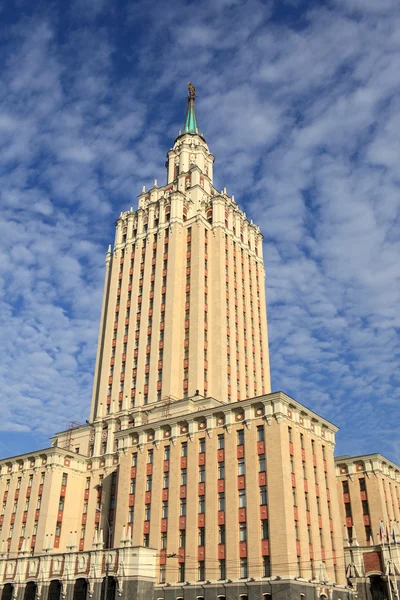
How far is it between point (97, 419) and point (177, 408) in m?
16.6

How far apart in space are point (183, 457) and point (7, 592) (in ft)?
93.7

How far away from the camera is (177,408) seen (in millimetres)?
77375

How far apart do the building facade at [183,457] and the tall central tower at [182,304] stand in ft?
0.88

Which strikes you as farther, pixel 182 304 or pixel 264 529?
pixel 182 304

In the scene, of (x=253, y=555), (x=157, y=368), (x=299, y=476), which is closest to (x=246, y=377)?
(x=157, y=368)

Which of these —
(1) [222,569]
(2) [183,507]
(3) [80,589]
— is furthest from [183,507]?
(3) [80,589]

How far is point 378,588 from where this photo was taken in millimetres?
65562

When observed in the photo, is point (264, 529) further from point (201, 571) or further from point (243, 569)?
point (201, 571)

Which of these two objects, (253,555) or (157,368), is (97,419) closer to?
(157,368)

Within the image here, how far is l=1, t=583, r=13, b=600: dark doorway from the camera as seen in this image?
7112 cm

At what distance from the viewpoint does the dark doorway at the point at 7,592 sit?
233 feet

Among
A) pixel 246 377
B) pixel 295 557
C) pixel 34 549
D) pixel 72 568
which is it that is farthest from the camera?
pixel 246 377

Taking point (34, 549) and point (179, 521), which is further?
point (34, 549)

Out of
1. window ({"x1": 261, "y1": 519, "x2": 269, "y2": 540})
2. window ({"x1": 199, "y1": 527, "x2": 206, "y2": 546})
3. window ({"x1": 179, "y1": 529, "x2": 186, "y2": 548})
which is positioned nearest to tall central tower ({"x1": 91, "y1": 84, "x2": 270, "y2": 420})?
window ({"x1": 179, "y1": 529, "x2": 186, "y2": 548})
